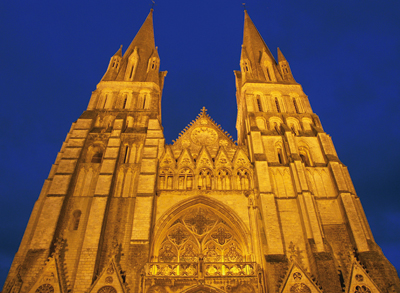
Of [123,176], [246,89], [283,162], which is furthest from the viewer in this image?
[246,89]

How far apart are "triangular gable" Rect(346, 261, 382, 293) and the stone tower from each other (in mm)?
44

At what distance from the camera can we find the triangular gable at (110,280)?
44.9ft

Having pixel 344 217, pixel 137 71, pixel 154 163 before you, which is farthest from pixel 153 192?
pixel 137 71

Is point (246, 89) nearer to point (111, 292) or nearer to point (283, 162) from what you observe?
point (283, 162)

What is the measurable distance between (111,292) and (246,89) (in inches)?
664

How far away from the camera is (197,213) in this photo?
18.2 meters

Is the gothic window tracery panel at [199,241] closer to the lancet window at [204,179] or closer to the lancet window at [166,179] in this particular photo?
the lancet window at [204,179]

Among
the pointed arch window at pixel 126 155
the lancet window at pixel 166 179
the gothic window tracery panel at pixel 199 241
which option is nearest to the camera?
the gothic window tracery panel at pixel 199 241

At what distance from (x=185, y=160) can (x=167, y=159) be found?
113 cm

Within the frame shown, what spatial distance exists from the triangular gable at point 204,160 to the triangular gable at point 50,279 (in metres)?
9.22

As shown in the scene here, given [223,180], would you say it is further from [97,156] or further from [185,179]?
[97,156]

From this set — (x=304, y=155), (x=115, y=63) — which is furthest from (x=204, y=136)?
(x=115, y=63)

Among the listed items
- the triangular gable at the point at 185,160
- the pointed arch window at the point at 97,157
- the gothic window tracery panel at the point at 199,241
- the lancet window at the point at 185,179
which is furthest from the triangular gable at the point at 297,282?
the pointed arch window at the point at 97,157

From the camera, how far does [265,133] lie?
21078mm
